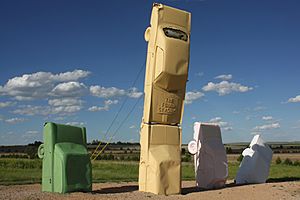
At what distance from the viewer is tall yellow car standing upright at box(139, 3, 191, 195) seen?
12992 mm

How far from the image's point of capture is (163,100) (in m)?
13.4

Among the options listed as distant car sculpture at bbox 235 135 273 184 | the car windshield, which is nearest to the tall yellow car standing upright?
the car windshield

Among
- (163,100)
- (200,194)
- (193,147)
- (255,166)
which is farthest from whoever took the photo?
(255,166)

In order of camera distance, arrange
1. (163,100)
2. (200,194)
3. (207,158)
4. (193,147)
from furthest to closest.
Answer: (207,158), (193,147), (163,100), (200,194)

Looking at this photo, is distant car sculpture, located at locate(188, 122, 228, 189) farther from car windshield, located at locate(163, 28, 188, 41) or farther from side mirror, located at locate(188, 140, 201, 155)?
car windshield, located at locate(163, 28, 188, 41)

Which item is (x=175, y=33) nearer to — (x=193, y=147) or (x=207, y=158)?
(x=193, y=147)

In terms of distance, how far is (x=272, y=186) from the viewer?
14.7 m

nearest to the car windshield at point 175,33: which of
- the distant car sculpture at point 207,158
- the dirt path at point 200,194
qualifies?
the distant car sculpture at point 207,158

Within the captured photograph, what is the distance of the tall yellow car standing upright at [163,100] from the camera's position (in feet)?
42.6

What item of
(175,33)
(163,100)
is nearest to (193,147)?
(163,100)

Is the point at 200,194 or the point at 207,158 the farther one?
the point at 207,158

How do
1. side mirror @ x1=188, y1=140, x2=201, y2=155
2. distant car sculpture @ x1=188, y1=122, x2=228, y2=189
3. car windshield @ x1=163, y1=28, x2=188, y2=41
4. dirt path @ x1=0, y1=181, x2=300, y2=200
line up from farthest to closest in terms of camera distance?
1. distant car sculpture @ x1=188, y1=122, x2=228, y2=189
2. side mirror @ x1=188, y1=140, x2=201, y2=155
3. car windshield @ x1=163, y1=28, x2=188, y2=41
4. dirt path @ x1=0, y1=181, x2=300, y2=200

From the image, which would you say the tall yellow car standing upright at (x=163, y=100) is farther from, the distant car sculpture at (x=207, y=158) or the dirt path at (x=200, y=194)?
the distant car sculpture at (x=207, y=158)

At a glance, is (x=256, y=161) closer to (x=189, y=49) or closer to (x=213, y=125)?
(x=213, y=125)
